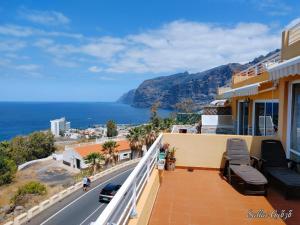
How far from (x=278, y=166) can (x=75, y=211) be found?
18.7m

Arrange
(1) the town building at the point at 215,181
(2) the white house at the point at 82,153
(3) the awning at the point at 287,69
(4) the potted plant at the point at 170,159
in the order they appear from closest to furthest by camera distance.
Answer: (1) the town building at the point at 215,181 < (3) the awning at the point at 287,69 < (4) the potted plant at the point at 170,159 < (2) the white house at the point at 82,153

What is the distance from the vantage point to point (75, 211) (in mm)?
23094

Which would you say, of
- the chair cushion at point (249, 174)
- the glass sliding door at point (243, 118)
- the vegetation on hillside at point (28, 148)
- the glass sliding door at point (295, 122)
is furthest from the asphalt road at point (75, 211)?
the vegetation on hillside at point (28, 148)

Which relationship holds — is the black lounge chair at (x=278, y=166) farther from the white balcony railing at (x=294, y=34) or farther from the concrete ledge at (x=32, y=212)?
the concrete ledge at (x=32, y=212)

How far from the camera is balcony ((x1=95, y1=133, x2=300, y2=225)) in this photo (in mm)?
4515

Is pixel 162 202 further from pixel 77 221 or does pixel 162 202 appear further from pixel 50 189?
pixel 50 189

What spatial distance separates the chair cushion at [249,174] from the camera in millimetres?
6689

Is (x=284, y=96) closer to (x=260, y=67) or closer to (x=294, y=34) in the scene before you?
(x=294, y=34)

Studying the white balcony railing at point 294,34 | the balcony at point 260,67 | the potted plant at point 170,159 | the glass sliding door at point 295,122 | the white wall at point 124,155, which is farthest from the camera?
the white wall at point 124,155

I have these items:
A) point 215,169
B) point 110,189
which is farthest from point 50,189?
point 215,169

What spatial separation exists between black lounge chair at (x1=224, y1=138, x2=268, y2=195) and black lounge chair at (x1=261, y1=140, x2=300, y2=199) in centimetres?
32

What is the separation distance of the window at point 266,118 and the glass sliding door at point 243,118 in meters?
1.56

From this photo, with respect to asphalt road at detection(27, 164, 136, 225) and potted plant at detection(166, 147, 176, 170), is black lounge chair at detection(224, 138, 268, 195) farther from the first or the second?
asphalt road at detection(27, 164, 136, 225)

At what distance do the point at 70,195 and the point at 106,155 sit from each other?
1908 cm
